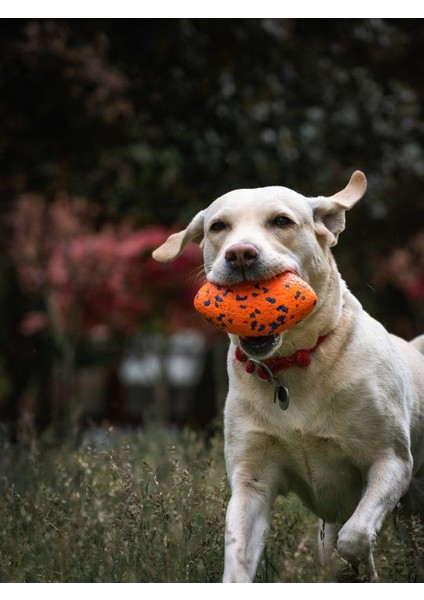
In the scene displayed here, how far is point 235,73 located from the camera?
31.2 ft

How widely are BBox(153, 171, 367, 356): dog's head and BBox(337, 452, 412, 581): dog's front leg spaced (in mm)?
903

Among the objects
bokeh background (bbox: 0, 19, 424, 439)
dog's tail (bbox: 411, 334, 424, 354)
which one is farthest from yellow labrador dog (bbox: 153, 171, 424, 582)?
bokeh background (bbox: 0, 19, 424, 439)

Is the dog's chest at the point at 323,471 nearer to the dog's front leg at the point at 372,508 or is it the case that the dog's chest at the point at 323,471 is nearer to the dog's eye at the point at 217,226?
the dog's front leg at the point at 372,508

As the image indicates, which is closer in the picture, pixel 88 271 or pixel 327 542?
pixel 327 542

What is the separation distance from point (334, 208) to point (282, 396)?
960mm

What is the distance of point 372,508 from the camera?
14.4 feet

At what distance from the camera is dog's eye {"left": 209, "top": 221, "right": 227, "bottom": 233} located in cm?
475

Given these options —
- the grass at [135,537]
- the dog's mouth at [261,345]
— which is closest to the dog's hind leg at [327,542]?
the grass at [135,537]

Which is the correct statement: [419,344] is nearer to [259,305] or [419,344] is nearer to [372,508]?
[372,508]

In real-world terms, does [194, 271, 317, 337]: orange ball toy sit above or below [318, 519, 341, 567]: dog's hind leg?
above

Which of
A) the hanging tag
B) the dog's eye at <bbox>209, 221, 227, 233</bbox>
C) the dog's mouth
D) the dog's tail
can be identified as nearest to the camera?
the dog's mouth

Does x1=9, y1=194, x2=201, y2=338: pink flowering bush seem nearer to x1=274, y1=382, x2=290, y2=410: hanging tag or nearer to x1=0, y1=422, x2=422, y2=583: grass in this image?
x1=0, y1=422, x2=422, y2=583: grass

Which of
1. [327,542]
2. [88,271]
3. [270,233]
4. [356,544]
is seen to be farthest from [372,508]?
[88,271]
